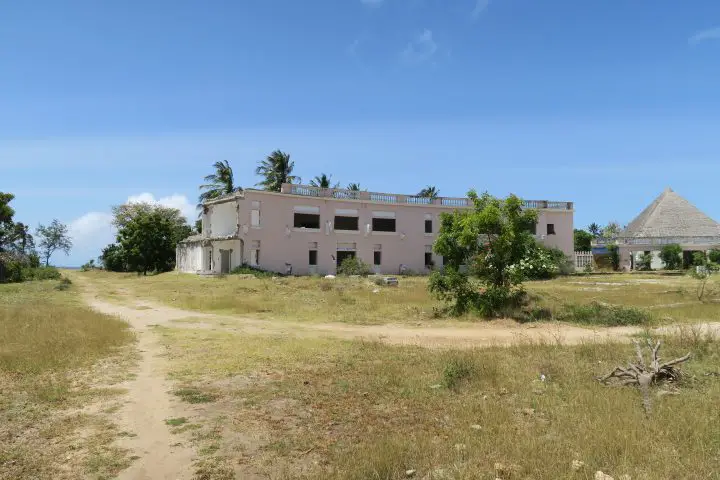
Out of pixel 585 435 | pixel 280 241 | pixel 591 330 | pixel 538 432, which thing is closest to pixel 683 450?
pixel 585 435

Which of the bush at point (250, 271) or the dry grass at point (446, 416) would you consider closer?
the dry grass at point (446, 416)

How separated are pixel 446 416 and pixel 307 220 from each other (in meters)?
39.3

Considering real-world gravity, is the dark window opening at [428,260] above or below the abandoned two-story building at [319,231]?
below

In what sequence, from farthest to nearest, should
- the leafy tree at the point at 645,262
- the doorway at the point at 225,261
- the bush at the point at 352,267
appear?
the leafy tree at the point at 645,262
the doorway at the point at 225,261
the bush at the point at 352,267

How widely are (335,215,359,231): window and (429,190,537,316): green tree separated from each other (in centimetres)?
2741

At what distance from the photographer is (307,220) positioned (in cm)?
4541

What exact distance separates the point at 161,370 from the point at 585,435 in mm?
7216

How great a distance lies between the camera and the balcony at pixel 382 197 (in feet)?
147

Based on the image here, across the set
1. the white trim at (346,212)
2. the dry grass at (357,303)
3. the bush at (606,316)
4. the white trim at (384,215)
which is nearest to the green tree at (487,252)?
the dry grass at (357,303)

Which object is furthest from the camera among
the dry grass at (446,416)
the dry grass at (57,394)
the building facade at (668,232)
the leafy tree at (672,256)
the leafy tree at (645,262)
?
the building facade at (668,232)

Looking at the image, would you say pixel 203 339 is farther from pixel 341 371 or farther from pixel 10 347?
pixel 341 371

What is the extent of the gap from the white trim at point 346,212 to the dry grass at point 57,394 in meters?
32.0

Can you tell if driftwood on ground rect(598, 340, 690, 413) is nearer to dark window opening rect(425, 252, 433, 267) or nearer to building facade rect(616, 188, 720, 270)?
dark window opening rect(425, 252, 433, 267)

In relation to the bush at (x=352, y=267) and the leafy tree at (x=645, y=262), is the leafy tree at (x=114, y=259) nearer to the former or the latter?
the bush at (x=352, y=267)
